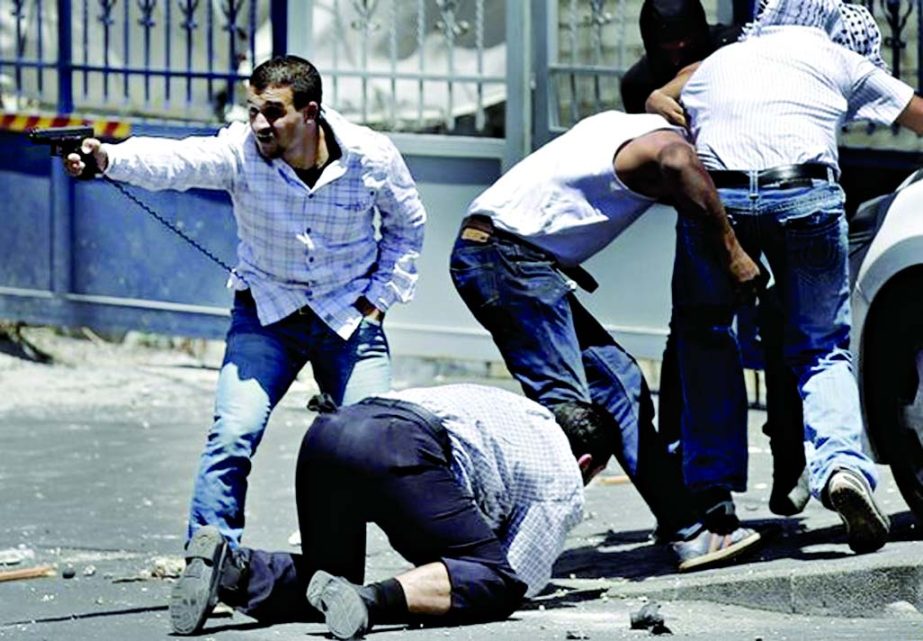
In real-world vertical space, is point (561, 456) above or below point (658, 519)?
above

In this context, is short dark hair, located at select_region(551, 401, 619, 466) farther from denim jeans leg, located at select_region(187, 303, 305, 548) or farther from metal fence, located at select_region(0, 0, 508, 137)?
metal fence, located at select_region(0, 0, 508, 137)

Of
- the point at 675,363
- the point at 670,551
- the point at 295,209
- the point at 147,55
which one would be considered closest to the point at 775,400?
the point at 675,363

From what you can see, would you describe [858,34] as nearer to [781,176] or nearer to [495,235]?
[781,176]

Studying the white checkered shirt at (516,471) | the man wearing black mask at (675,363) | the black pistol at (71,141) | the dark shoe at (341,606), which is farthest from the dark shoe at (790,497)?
the black pistol at (71,141)

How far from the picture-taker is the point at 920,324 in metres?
→ 7.79

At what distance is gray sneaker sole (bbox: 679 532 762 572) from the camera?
7672 millimetres

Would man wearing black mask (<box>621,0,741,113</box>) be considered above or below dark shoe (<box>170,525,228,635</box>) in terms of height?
above

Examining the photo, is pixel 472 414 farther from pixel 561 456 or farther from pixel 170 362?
pixel 170 362

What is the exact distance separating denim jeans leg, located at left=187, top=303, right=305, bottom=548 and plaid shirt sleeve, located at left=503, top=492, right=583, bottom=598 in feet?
2.62

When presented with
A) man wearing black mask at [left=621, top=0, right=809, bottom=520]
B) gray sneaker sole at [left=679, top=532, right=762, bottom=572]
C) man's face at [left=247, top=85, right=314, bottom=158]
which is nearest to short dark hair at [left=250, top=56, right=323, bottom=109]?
man's face at [left=247, top=85, right=314, bottom=158]

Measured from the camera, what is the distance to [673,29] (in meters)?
8.27

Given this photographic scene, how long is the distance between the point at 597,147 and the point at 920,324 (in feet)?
3.73

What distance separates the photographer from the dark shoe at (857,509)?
7.36m

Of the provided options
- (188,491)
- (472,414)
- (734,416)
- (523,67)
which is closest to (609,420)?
(734,416)
